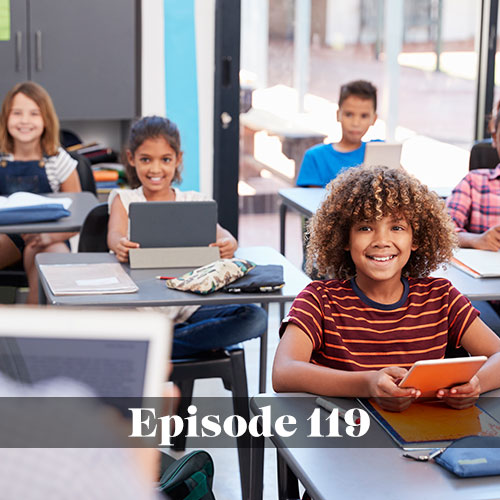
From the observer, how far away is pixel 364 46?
483 centimetres

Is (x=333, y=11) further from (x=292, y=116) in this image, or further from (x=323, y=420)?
(x=323, y=420)

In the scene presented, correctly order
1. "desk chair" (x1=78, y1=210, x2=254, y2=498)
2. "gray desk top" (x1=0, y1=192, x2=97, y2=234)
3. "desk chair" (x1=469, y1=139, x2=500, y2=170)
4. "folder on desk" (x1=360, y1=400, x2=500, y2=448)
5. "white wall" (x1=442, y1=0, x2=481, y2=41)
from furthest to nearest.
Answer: "white wall" (x1=442, y1=0, x2=481, y2=41) → "desk chair" (x1=469, y1=139, x2=500, y2=170) → "gray desk top" (x1=0, y1=192, x2=97, y2=234) → "desk chair" (x1=78, y1=210, x2=254, y2=498) → "folder on desk" (x1=360, y1=400, x2=500, y2=448)

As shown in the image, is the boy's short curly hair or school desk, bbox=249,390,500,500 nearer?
school desk, bbox=249,390,500,500

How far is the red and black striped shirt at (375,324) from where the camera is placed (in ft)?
5.84

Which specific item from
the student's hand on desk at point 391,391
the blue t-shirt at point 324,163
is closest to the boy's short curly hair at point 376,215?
the student's hand on desk at point 391,391

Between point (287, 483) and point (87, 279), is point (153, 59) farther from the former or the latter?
point (287, 483)

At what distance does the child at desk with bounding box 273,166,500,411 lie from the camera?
1782 millimetres

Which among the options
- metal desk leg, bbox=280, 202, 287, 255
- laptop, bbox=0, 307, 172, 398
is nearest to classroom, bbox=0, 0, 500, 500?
laptop, bbox=0, 307, 172, 398

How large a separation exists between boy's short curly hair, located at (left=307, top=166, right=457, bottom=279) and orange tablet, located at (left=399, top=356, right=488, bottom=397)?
1.46 feet

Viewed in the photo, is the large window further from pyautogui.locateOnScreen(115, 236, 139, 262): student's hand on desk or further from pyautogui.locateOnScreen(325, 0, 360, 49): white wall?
pyautogui.locateOnScreen(115, 236, 139, 262): student's hand on desk

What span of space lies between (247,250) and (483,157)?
1.13 metres

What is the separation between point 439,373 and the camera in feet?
4.88

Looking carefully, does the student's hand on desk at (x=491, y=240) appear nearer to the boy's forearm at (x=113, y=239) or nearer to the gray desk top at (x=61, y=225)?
the boy's forearm at (x=113, y=239)

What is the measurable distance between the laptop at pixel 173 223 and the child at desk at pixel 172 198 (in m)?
0.04
